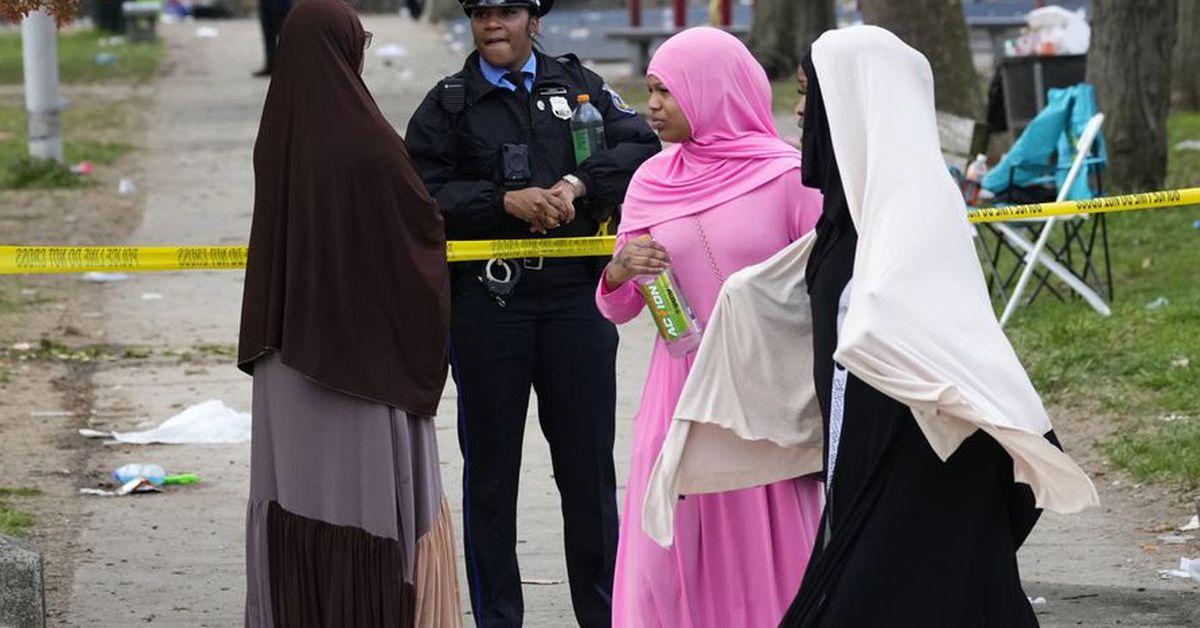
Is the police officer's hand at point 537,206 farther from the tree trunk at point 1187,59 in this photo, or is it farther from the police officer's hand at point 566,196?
the tree trunk at point 1187,59

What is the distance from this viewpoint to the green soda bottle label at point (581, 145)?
5746mm

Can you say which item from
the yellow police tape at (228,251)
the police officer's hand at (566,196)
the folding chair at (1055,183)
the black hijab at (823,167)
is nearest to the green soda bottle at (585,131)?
the police officer's hand at (566,196)

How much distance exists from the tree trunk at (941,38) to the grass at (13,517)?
920 centimetres

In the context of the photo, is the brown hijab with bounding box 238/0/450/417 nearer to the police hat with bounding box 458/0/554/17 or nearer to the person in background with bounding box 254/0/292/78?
the police hat with bounding box 458/0/554/17

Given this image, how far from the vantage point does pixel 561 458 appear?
230 inches

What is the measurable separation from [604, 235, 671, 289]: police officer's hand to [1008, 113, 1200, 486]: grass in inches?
132

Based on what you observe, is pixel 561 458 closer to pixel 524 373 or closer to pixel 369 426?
pixel 524 373

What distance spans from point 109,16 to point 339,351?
31935 mm

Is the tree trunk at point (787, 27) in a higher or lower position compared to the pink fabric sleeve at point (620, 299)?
lower

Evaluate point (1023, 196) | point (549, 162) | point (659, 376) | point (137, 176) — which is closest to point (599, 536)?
point (659, 376)

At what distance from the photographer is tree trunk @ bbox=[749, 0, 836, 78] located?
23875 mm

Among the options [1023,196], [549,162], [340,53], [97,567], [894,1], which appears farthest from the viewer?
[894,1]

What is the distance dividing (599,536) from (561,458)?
0.24 m

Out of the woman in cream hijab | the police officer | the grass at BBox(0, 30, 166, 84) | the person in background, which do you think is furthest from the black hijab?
the grass at BBox(0, 30, 166, 84)
